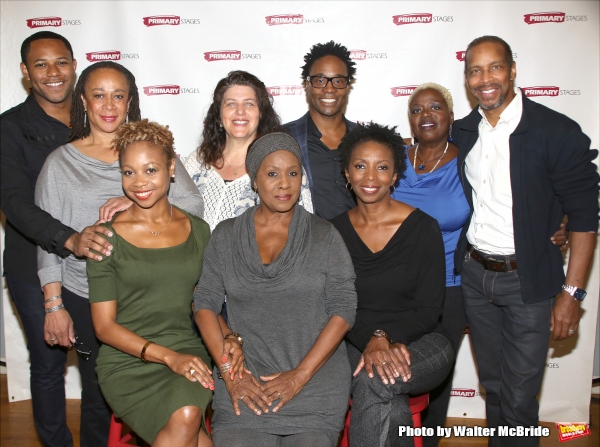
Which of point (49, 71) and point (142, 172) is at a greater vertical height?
point (49, 71)

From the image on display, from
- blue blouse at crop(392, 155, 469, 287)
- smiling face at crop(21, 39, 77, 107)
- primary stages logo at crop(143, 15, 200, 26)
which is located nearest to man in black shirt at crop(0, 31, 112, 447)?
smiling face at crop(21, 39, 77, 107)

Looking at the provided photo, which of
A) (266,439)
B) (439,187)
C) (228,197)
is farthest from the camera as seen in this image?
(439,187)

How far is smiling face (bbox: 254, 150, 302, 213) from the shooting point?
2.38 meters

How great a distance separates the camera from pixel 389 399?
87.3 inches

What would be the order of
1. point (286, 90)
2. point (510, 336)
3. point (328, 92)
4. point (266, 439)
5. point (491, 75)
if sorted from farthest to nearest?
point (286, 90)
point (328, 92)
point (510, 336)
point (491, 75)
point (266, 439)

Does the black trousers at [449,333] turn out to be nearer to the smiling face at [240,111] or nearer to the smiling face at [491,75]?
the smiling face at [491,75]

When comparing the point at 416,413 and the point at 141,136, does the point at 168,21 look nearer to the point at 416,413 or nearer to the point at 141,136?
the point at 141,136

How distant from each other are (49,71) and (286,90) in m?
1.64

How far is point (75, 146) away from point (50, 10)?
1916mm

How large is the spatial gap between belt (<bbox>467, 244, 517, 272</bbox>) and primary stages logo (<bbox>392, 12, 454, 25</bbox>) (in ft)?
5.91

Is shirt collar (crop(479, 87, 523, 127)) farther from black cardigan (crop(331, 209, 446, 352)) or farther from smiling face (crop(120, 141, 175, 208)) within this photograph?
smiling face (crop(120, 141, 175, 208))

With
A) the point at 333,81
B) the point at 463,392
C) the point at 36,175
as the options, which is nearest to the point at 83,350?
the point at 36,175

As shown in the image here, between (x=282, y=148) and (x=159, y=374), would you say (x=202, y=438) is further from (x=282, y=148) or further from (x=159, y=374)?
(x=282, y=148)

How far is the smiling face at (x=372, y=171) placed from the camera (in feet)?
8.36
